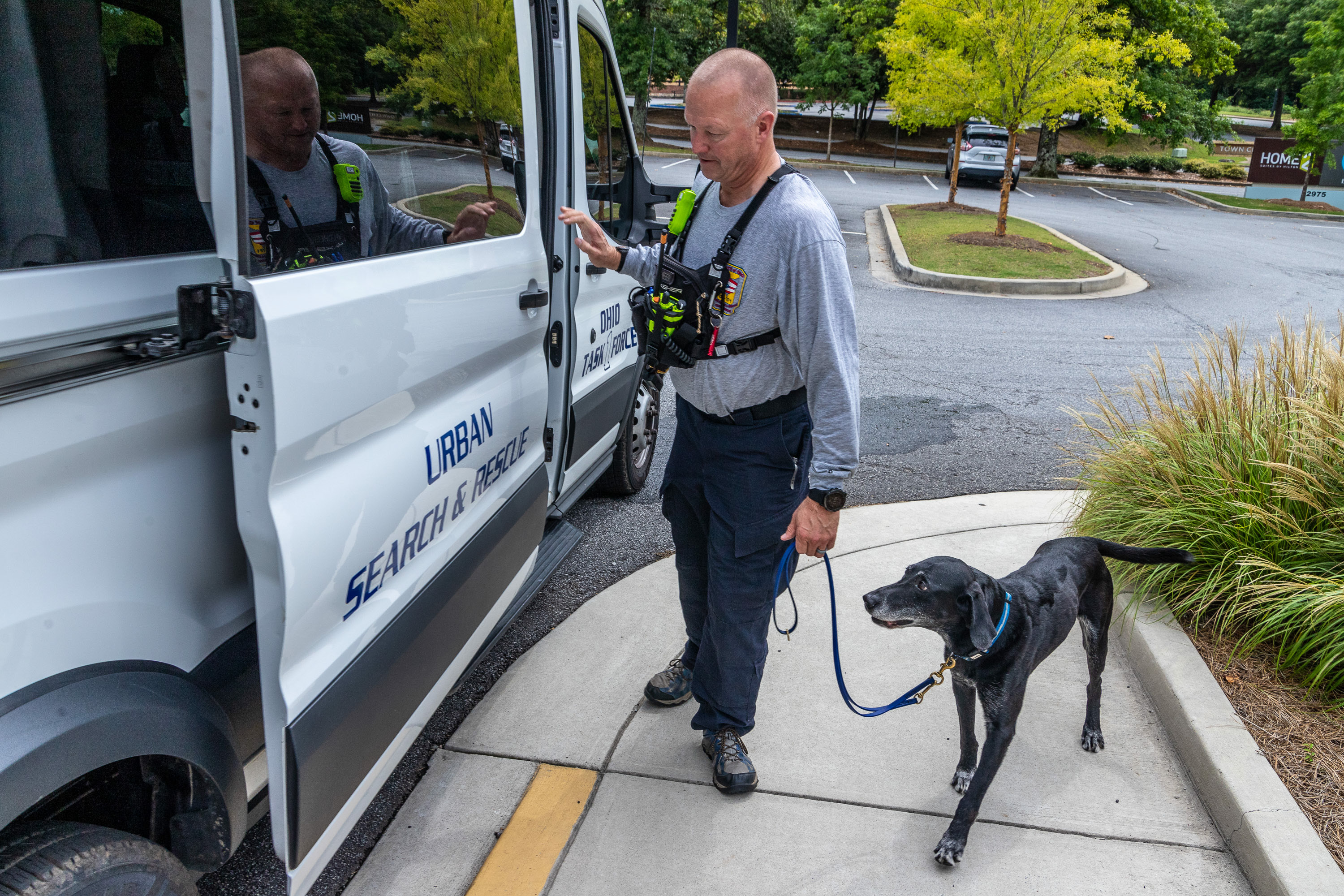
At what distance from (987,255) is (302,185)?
1162 cm

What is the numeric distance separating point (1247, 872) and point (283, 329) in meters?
2.70

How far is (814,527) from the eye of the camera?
7.61 feet

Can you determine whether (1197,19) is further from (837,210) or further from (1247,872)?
(1247,872)

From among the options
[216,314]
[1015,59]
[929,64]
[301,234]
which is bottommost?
[216,314]

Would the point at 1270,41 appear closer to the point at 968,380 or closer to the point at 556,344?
the point at 968,380

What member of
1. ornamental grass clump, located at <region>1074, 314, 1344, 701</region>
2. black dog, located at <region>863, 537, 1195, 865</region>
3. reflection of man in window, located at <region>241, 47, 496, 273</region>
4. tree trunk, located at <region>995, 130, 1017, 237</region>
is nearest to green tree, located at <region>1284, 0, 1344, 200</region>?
tree trunk, located at <region>995, 130, 1017, 237</region>

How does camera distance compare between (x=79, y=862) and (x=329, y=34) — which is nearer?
(x=79, y=862)

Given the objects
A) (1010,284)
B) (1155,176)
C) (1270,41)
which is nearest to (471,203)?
(1010,284)

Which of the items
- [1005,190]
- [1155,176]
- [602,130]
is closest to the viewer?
[602,130]

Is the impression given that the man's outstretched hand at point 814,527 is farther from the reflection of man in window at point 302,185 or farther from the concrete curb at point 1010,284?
the concrete curb at point 1010,284

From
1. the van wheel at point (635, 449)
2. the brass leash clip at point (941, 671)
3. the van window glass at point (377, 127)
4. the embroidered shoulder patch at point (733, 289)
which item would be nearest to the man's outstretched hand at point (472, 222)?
the van window glass at point (377, 127)

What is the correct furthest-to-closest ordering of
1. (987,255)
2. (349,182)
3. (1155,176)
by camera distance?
(1155,176)
(987,255)
(349,182)

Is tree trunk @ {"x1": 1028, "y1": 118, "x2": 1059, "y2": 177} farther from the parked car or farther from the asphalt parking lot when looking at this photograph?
the asphalt parking lot

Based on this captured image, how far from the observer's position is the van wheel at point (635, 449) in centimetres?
454
